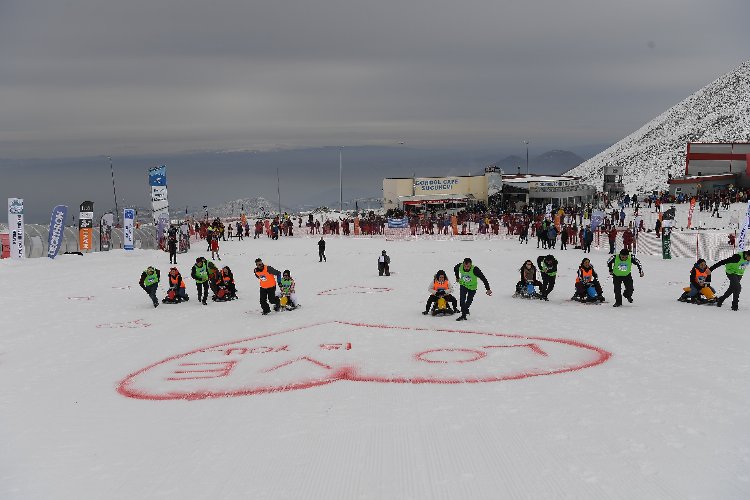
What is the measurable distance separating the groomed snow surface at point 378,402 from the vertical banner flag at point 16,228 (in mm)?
13462

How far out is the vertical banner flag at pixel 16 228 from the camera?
26906mm

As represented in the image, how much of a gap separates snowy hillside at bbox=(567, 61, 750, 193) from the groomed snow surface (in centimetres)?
8649

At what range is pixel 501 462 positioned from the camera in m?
5.39

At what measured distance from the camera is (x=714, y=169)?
62.9 m

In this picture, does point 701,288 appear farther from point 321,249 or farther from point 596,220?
point 596,220

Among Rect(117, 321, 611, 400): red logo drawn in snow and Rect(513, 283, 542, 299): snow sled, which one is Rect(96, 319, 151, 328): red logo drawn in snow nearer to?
Rect(117, 321, 611, 400): red logo drawn in snow

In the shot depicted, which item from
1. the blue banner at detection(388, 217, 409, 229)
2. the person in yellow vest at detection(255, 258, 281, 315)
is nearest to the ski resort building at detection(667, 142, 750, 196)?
the blue banner at detection(388, 217, 409, 229)

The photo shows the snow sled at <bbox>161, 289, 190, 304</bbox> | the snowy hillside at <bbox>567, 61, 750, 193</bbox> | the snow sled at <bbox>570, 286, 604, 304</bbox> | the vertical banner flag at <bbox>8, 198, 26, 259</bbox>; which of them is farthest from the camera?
the snowy hillside at <bbox>567, 61, 750, 193</bbox>

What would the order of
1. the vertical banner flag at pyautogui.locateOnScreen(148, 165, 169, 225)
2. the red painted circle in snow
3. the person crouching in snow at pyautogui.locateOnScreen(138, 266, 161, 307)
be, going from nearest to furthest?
the red painted circle in snow < the person crouching in snow at pyautogui.locateOnScreen(138, 266, 161, 307) < the vertical banner flag at pyautogui.locateOnScreen(148, 165, 169, 225)

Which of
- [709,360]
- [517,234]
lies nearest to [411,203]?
[517,234]

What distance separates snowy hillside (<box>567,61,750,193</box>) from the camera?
9988cm

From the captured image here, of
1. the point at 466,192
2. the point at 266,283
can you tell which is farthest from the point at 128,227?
the point at 466,192

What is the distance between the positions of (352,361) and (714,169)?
64.5 m

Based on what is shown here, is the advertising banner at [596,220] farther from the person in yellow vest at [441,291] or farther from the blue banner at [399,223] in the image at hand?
the person in yellow vest at [441,291]
